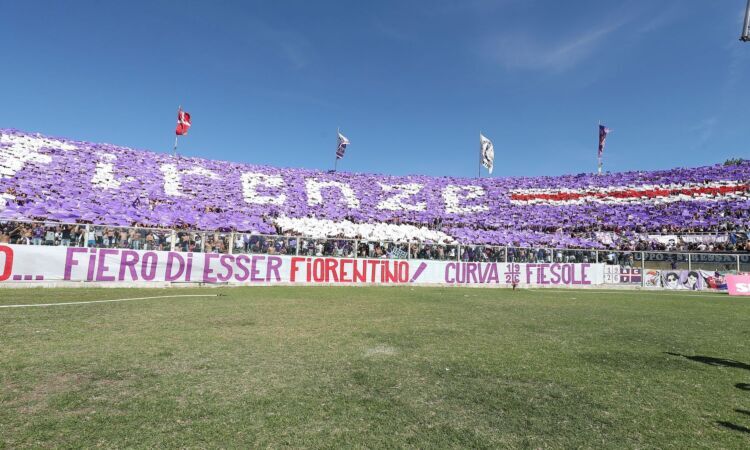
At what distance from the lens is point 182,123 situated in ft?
164

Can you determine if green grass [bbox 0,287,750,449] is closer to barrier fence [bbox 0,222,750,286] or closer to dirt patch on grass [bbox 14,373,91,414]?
dirt patch on grass [bbox 14,373,91,414]

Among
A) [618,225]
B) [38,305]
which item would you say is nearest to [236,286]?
[38,305]

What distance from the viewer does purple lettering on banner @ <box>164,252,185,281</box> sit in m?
16.4

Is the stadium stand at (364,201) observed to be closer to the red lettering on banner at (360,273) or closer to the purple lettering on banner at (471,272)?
the red lettering on banner at (360,273)

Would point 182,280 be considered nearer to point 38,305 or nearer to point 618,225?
point 38,305

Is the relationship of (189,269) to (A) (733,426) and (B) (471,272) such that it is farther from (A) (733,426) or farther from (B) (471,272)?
(A) (733,426)

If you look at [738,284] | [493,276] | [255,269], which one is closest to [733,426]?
[255,269]

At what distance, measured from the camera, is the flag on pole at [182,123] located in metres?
49.8

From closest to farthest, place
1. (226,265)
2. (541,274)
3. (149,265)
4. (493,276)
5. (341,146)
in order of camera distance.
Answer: (149,265)
(226,265)
(493,276)
(541,274)
(341,146)

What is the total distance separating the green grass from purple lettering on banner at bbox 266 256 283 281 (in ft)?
29.5

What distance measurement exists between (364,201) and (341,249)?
24.9 m

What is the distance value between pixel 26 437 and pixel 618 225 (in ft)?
147

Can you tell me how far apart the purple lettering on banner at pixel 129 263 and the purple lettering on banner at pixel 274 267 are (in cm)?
524

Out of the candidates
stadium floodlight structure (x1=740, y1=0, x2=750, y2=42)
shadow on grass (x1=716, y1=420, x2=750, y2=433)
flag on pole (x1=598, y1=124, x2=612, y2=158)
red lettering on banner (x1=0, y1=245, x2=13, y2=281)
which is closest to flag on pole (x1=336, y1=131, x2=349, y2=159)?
flag on pole (x1=598, y1=124, x2=612, y2=158)
